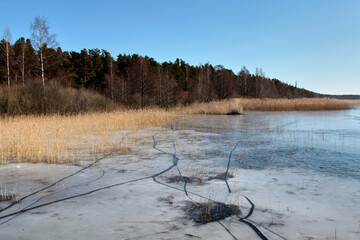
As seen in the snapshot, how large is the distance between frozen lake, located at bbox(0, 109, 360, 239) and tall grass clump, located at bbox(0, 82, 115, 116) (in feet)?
26.2

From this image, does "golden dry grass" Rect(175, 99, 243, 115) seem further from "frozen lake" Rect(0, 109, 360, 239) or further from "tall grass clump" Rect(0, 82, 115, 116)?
"frozen lake" Rect(0, 109, 360, 239)

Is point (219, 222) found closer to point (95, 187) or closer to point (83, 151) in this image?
point (95, 187)

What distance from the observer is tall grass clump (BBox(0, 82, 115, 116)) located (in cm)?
1109

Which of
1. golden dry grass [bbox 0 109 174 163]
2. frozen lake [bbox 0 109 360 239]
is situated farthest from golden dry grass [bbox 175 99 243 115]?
frozen lake [bbox 0 109 360 239]

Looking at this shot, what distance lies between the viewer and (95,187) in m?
3.07

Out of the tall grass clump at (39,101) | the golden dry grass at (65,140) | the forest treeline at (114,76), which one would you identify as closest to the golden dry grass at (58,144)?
the golden dry grass at (65,140)

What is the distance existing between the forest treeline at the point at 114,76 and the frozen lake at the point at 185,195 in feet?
37.2

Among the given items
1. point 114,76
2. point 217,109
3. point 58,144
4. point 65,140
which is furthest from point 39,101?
point 114,76

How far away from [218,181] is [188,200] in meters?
0.76

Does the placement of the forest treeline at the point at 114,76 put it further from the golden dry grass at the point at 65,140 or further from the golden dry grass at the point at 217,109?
the golden dry grass at the point at 65,140

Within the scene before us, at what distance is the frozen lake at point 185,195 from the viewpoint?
2.02 m

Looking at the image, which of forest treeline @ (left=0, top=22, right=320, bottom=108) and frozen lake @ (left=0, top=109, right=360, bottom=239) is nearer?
frozen lake @ (left=0, top=109, right=360, bottom=239)

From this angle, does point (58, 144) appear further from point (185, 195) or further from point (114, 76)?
point (114, 76)

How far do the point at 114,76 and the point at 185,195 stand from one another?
21452mm
